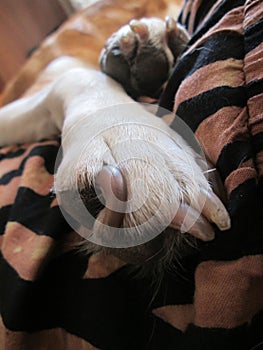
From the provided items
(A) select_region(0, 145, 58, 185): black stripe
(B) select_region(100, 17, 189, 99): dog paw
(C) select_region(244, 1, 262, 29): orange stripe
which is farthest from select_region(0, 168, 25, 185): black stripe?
(C) select_region(244, 1, 262, 29): orange stripe

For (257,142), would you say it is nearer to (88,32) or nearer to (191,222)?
(191,222)

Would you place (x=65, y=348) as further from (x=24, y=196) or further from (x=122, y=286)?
(x=24, y=196)

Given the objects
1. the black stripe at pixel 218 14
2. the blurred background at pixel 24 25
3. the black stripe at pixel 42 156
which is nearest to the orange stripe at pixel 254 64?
the black stripe at pixel 218 14

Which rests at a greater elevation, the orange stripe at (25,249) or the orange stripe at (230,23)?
the orange stripe at (230,23)

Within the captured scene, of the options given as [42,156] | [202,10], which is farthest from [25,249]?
[202,10]

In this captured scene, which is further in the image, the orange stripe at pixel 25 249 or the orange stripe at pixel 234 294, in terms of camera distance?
the orange stripe at pixel 25 249

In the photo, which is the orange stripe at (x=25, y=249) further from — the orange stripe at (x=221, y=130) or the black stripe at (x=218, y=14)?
the black stripe at (x=218, y=14)

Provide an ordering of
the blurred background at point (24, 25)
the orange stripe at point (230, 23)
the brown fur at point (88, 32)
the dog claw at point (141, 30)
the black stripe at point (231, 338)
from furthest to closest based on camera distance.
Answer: the blurred background at point (24, 25) < the brown fur at point (88, 32) < the dog claw at point (141, 30) < the orange stripe at point (230, 23) < the black stripe at point (231, 338)
